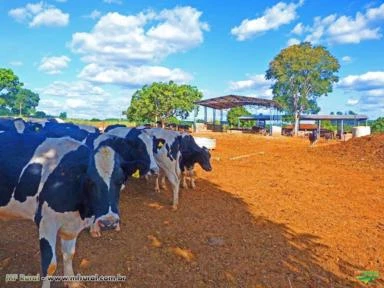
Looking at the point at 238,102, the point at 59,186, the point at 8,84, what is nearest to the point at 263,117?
the point at 238,102

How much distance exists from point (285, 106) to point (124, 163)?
53.8 metres

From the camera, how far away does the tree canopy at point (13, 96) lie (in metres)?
69.2

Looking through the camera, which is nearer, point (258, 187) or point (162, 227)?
point (162, 227)

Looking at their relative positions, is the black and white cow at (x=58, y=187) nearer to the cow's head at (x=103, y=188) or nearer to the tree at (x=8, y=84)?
the cow's head at (x=103, y=188)

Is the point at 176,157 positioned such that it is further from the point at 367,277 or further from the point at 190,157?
the point at 367,277

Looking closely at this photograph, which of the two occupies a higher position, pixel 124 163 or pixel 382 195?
pixel 124 163

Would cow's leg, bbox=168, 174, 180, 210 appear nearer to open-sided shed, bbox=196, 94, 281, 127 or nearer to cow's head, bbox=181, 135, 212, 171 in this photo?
cow's head, bbox=181, 135, 212, 171

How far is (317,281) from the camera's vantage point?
547cm

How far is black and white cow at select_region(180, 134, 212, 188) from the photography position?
11.0 metres

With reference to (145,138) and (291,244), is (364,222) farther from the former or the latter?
(145,138)

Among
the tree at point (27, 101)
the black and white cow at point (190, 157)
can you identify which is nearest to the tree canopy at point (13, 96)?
the tree at point (27, 101)

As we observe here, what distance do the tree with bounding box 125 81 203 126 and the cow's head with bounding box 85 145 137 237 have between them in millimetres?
52411

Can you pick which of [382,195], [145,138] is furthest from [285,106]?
[145,138]

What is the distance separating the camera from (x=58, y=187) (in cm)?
424
